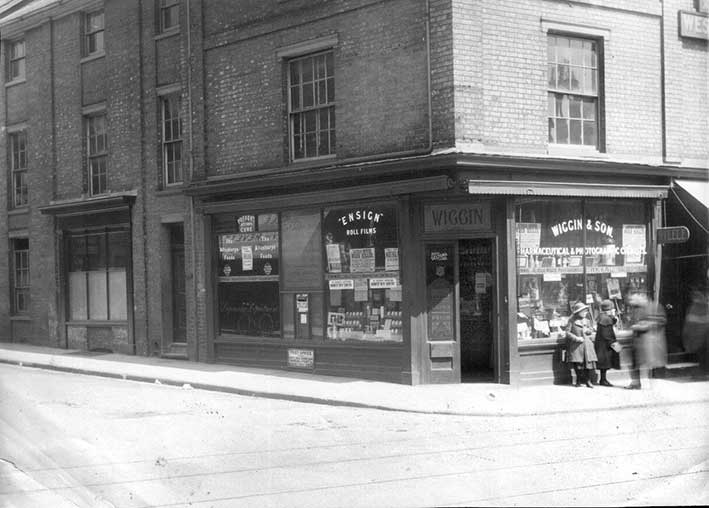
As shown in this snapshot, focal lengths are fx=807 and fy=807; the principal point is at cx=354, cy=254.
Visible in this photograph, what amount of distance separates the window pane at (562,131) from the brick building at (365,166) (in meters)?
0.05

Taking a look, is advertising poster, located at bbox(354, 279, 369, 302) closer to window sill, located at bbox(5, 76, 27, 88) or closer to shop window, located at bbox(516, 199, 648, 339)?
shop window, located at bbox(516, 199, 648, 339)

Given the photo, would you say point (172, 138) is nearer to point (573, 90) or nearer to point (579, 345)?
point (573, 90)

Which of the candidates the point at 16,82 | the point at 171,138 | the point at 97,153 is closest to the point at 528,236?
the point at 171,138

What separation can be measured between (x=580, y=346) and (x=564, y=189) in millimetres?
2631

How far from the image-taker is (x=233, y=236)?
16500 millimetres

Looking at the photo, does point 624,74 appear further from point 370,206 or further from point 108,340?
point 108,340

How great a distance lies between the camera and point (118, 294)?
1670 cm

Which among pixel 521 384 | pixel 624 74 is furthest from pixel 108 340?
pixel 624 74

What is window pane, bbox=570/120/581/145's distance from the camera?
14164 mm

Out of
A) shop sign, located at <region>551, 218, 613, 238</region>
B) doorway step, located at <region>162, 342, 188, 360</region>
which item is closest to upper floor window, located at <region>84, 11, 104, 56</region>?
doorway step, located at <region>162, 342, 188, 360</region>

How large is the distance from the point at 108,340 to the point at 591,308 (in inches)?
364

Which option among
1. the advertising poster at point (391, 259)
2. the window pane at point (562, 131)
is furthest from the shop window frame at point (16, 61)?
the window pane at point (562, 131)

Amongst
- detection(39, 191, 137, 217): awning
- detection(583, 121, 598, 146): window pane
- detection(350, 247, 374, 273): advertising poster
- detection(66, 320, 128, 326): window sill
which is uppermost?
detection(583, 121, 598, 146): window pane

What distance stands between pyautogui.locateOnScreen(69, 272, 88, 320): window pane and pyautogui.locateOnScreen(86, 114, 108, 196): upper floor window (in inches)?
76.0
